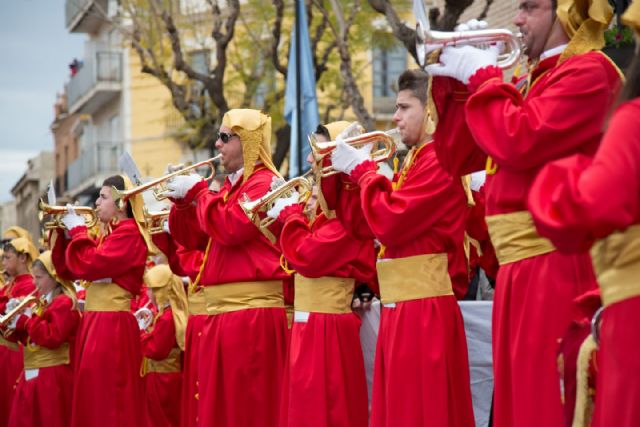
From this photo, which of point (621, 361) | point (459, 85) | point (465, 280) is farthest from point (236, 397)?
point (621, 361)

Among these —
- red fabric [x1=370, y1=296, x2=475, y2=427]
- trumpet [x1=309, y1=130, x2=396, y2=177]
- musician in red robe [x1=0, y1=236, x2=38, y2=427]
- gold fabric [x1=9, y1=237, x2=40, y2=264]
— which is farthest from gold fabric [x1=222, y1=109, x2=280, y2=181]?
gold fabric [x1=9, y1=237, x2=40, y2=264]

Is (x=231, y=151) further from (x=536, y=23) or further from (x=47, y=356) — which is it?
(x=536, y=23)

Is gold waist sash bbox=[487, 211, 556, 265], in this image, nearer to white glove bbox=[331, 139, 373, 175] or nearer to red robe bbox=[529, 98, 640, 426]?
red robe bbox=[529, 98, 640, 426]

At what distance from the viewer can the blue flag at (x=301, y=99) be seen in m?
14.9

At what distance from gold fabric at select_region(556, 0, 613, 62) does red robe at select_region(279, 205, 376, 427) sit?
8.86ft

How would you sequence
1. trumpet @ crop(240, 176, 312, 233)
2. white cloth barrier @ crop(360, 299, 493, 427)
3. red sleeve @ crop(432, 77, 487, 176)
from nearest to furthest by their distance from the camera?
1. red sleeve @ crop(432, 77, 487, 176)
2. trumpet @ crop(240, 176, 312, 233)
3. white cloth barrier @ crop(360, 299, 493, 427)

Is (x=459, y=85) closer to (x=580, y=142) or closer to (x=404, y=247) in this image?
(x=580, y=142)

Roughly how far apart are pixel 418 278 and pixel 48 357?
18.2 feet

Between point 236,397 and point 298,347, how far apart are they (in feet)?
3.08

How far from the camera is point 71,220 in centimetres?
1034

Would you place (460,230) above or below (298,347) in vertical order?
above

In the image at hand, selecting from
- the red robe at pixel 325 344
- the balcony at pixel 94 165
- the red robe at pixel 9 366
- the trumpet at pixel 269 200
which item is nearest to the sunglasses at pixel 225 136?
the trumpet at pixel 269 200

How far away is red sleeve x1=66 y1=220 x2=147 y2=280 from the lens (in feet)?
32.9

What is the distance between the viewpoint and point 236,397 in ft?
27.4
